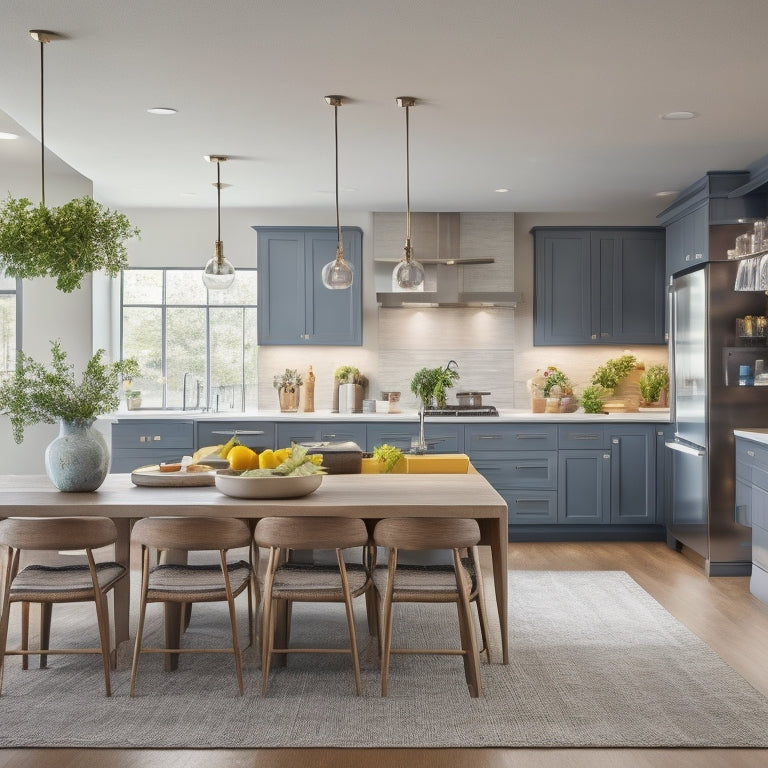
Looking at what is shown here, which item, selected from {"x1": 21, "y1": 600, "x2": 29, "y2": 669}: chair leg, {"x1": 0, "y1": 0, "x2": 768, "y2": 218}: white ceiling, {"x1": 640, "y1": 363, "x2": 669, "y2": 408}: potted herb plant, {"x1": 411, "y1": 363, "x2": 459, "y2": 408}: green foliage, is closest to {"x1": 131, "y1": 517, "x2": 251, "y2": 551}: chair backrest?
{"x1": 21, "y1": 600, "x2": 29, "y2": 669}: chair leg

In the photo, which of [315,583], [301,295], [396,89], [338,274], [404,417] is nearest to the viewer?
[315,583]

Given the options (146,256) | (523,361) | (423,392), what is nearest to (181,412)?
(146,256)

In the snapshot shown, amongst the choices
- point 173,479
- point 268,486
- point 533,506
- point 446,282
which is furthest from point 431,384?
point 268,486

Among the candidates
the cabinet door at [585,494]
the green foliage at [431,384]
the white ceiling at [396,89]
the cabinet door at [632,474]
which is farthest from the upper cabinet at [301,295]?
the cabinet door at [632,474]

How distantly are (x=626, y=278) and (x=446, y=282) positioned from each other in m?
1.55

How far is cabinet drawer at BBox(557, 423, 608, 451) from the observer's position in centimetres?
692

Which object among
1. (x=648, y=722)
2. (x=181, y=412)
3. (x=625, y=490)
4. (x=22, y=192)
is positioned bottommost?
(x=648, y=722)

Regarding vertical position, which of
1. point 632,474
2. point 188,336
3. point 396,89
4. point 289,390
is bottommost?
point 632,474

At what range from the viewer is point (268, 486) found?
365 centimetres

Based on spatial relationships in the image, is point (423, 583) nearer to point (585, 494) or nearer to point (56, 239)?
point (56, 239)

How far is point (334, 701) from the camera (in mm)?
3443

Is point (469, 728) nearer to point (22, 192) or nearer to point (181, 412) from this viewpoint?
point (181, 412)

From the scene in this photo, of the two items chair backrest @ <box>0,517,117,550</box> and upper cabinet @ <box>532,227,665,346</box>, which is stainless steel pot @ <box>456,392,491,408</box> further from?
chair backrest @ <box>0,517,117,550</box>

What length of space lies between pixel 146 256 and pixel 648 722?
5843 millimetres
